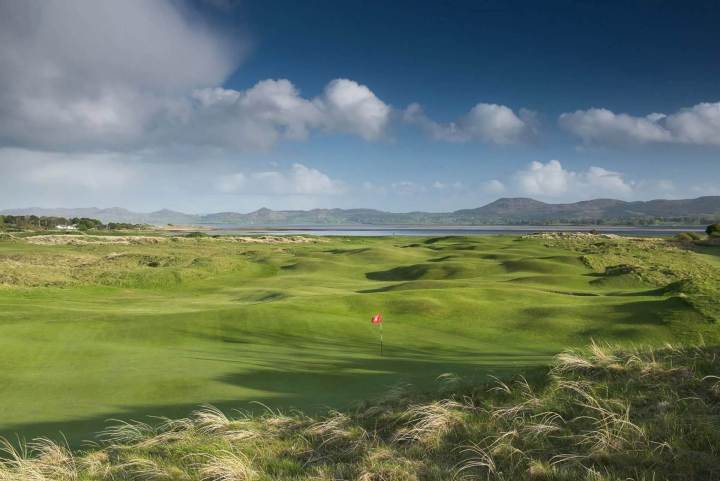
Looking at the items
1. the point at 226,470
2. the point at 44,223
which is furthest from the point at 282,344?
the point at 44,223

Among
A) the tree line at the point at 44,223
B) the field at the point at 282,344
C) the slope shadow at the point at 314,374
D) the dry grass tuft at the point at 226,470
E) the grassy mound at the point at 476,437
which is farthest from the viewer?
the tree line at the point at 44,223

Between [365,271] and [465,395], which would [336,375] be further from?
[365,271]

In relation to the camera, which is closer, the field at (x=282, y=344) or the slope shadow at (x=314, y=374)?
the slope shadow at (x=314, y=374)

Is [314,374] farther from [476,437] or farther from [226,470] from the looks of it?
[226,470]

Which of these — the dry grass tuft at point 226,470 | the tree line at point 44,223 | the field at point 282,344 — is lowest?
the field at point 282,344

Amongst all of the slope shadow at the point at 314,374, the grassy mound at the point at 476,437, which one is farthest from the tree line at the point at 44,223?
the grassy mound at the point at 476,437

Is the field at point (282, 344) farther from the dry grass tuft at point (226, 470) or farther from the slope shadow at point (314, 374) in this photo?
the dry grass tuft at point (226, 470)

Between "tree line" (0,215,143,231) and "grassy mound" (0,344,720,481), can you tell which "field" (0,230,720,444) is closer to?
"grassy mound" (0,344,720,481)

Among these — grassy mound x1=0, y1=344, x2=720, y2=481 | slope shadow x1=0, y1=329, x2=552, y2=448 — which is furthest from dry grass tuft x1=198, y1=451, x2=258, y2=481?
slope shadow x1=0, y1=329, x2=552, y2=448

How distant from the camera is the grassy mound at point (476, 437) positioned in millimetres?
5430

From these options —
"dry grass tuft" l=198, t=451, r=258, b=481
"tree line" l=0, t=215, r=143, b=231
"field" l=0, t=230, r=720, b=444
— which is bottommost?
"field" l=0, t=230, r=720, b=444

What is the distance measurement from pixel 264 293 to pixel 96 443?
2470cm

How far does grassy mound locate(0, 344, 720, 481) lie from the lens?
5430mm

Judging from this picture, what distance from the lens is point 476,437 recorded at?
6332 mm
